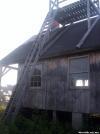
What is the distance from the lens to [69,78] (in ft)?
28.7

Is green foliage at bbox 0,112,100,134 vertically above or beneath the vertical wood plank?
beneath

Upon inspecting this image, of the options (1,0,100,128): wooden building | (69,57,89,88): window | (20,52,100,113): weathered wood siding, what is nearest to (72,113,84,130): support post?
(1,0,100,128): wooden building

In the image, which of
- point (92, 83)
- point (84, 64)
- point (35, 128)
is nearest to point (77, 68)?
point (84, 64)

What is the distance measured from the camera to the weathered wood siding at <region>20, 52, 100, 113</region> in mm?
7688

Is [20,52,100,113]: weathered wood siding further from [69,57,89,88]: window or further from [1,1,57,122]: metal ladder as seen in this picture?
[1,1,57,122]: metal ladder

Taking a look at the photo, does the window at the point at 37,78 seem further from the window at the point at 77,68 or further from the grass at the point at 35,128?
the grass at the point at 35,128

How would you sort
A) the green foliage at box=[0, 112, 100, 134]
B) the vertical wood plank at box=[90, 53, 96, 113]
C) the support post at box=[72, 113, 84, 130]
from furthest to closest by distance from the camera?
the support post at box=[72, 113, 84, 130] → the vertical wood plank at box=[90, 53, 96, 113] → the green foliage at box=[0, 112, 100, 134]

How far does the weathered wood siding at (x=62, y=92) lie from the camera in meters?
7.69

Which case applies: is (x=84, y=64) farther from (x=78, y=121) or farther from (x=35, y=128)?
(x=35, y=128)

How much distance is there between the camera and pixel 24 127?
7.65 meters

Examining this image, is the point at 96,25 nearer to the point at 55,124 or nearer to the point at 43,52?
the point at 43,52

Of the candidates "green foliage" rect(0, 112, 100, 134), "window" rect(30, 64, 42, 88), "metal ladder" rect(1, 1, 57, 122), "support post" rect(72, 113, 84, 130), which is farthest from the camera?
"window" rect(30, 64, 42, 88)

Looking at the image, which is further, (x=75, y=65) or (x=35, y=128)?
(x=75, y=65)

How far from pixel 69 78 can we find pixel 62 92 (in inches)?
33.7
